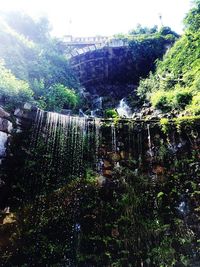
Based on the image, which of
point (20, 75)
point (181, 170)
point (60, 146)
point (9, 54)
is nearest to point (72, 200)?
point (60, 146)

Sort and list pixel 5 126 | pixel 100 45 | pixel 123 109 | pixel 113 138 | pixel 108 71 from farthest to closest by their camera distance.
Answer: pixel 108 71, pixel 100 45, pixel 123 109, pixel 113 138, pixel 5 126

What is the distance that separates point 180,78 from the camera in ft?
38.8

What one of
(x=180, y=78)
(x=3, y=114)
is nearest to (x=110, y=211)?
(x=3, y=114)

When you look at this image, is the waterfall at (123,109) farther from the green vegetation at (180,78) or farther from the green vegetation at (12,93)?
the green vegetation at (12,93)

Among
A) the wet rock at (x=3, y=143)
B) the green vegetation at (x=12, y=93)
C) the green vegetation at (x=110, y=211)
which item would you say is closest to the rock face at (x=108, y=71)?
the green vegetation at (x=12, y=93)

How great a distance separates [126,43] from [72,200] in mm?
11607

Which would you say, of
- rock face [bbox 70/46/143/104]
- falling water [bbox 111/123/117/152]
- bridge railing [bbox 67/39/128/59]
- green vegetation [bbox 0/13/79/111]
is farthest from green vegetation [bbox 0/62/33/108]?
bridge railing [bbox 67/39/128/59]

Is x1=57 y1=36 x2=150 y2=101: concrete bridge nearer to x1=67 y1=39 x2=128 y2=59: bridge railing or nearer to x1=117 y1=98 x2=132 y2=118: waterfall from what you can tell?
x1=67 y1=39 x2=128 y2=59: bridge railing

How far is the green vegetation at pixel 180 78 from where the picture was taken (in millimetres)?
9617

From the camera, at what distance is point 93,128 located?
7.97 m

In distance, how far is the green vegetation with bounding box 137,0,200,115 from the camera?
379 inches

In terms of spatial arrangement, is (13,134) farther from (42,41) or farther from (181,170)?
(42,41)

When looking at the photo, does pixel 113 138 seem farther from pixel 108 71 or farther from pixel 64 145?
pixel 108 71

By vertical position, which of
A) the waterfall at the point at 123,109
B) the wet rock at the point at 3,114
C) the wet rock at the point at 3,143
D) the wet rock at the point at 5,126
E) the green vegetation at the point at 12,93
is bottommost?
the wet rock at the point at 3,143
